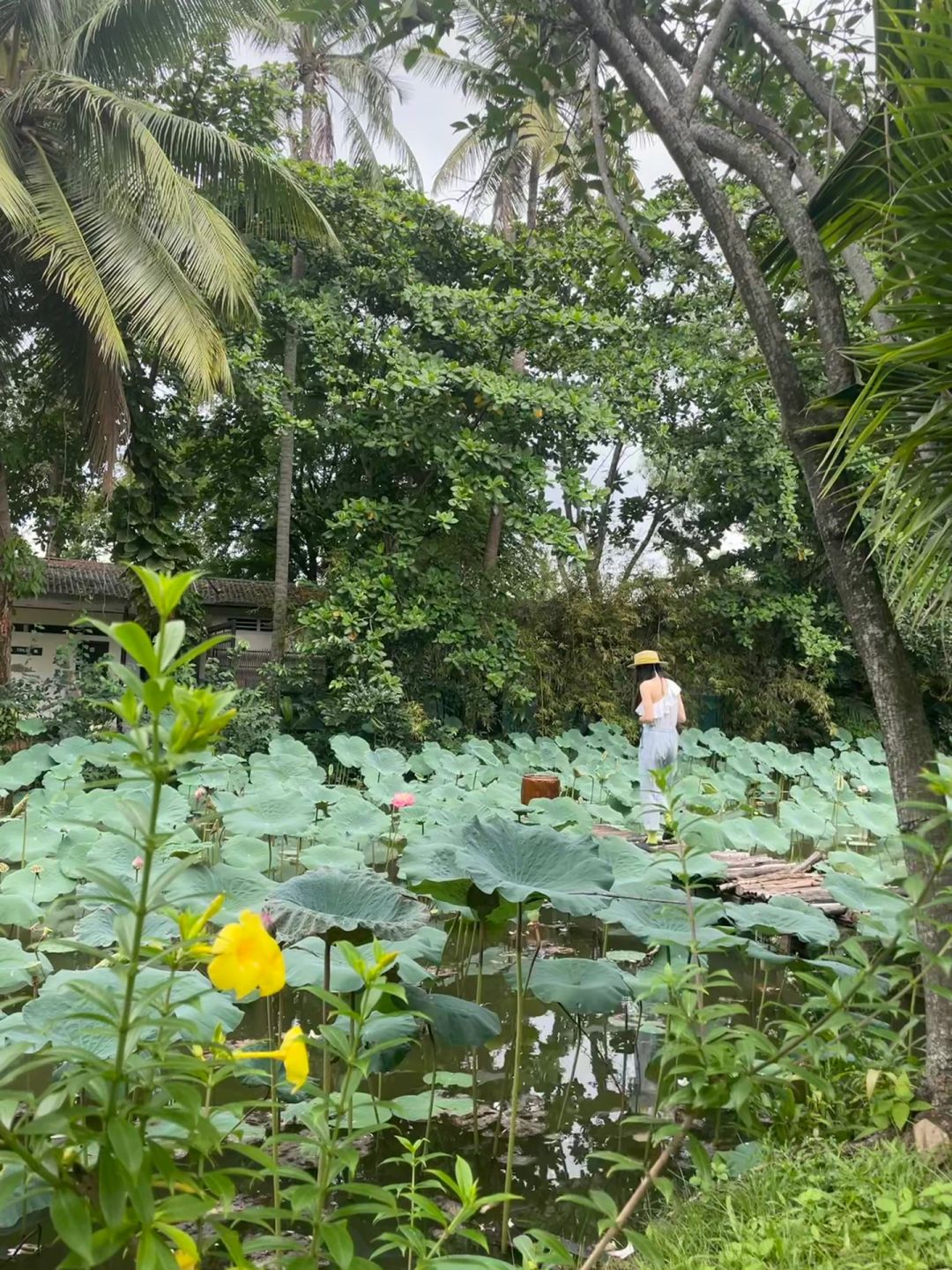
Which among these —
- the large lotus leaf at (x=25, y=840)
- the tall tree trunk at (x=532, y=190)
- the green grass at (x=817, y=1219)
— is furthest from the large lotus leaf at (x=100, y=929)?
the tall tree trunk at (x=532, y=190)

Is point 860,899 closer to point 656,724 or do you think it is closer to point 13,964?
point 13,964

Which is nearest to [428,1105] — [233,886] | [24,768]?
[233,886]

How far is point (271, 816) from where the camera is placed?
373 centimetres

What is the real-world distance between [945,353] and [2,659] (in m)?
6.91

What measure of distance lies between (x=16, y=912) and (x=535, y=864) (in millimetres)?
1413

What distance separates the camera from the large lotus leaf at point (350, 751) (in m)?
5.86

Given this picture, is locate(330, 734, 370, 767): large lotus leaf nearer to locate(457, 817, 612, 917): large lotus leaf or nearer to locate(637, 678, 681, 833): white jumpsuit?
locate(637, 678, 681, 833): white jumpsuit

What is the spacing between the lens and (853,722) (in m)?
10.3

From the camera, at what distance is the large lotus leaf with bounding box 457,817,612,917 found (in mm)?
1787

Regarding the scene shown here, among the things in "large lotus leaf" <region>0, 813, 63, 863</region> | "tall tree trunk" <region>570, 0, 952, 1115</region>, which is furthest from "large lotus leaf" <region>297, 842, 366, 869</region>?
"tall tree trunk" <region>570, 0, 952, 1115</region>

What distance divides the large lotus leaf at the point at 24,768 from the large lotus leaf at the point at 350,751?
5.57 ft

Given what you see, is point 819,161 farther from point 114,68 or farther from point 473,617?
point 114,68

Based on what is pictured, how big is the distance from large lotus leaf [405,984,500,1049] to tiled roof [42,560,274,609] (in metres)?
8.05

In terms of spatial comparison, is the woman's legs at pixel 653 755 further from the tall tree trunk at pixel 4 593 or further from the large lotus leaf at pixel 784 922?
the tall tree trunk at pixel 4 593
